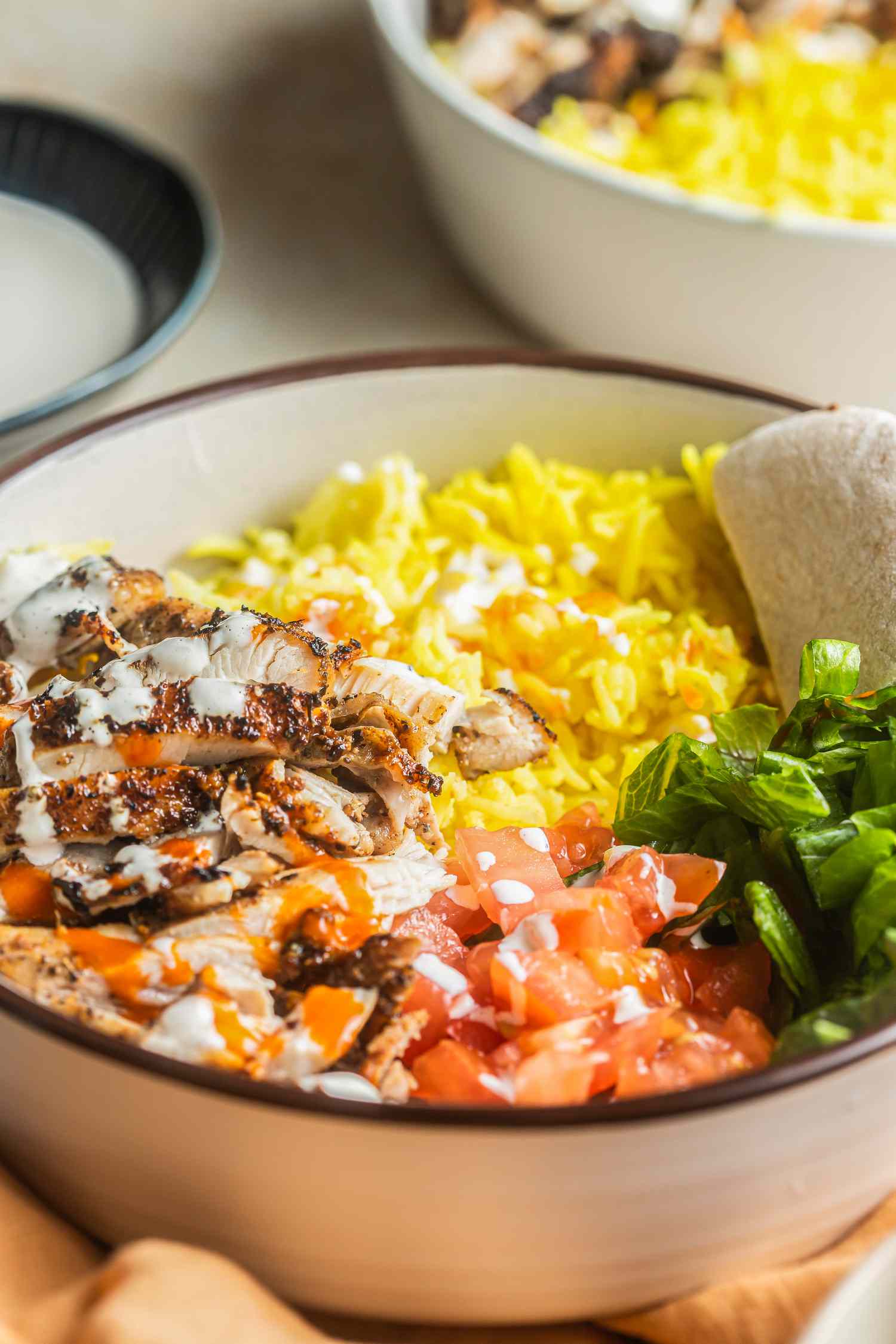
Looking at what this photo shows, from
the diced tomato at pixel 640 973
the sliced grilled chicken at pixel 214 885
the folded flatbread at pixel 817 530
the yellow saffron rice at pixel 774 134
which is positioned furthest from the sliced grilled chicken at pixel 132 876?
the yellow saffron rice at pixel 774 134

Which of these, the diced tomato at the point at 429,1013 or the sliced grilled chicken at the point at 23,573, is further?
the sliced grilled chicken at the point at 23,573

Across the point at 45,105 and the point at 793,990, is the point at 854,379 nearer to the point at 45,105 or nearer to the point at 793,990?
the point at 793,990

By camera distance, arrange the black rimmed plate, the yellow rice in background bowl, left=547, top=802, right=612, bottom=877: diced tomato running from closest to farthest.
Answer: left=547, top=802, right=612, bottom=877: diced tomato < the yellow rice in background bowl < the black rimmed plate

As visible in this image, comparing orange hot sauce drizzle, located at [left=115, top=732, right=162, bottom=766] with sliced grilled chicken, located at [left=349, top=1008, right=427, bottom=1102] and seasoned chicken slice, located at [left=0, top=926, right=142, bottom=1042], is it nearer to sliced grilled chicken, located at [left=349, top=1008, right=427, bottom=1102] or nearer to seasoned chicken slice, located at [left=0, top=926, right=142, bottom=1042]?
seasoned chicken slice, located at [left=0, top=926, right=142, bottom=1042]

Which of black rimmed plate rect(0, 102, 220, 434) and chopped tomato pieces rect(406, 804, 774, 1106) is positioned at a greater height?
black rimmed plate rect(0, 102, 220, 434)

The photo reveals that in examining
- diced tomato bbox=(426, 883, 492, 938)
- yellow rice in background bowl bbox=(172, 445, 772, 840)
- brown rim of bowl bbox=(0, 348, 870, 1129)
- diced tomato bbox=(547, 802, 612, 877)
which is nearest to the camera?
brown rim of bowl bbox=(0, 348, 870, 1129)

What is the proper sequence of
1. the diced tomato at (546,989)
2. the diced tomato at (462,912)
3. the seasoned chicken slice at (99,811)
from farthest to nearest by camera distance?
the diced tomato at (462,912) < the seasoned chicken slice at (99,811) < the diced tomato at (546,989)

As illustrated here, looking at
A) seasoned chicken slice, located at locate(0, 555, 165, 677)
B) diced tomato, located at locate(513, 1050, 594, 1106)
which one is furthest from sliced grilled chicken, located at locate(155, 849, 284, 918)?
seasoned chicken slice, located at locate(0, 555, 165, 677)

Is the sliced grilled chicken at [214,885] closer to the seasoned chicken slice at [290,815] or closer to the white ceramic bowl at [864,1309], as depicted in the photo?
the seasoned chicken slice at [290,815]
